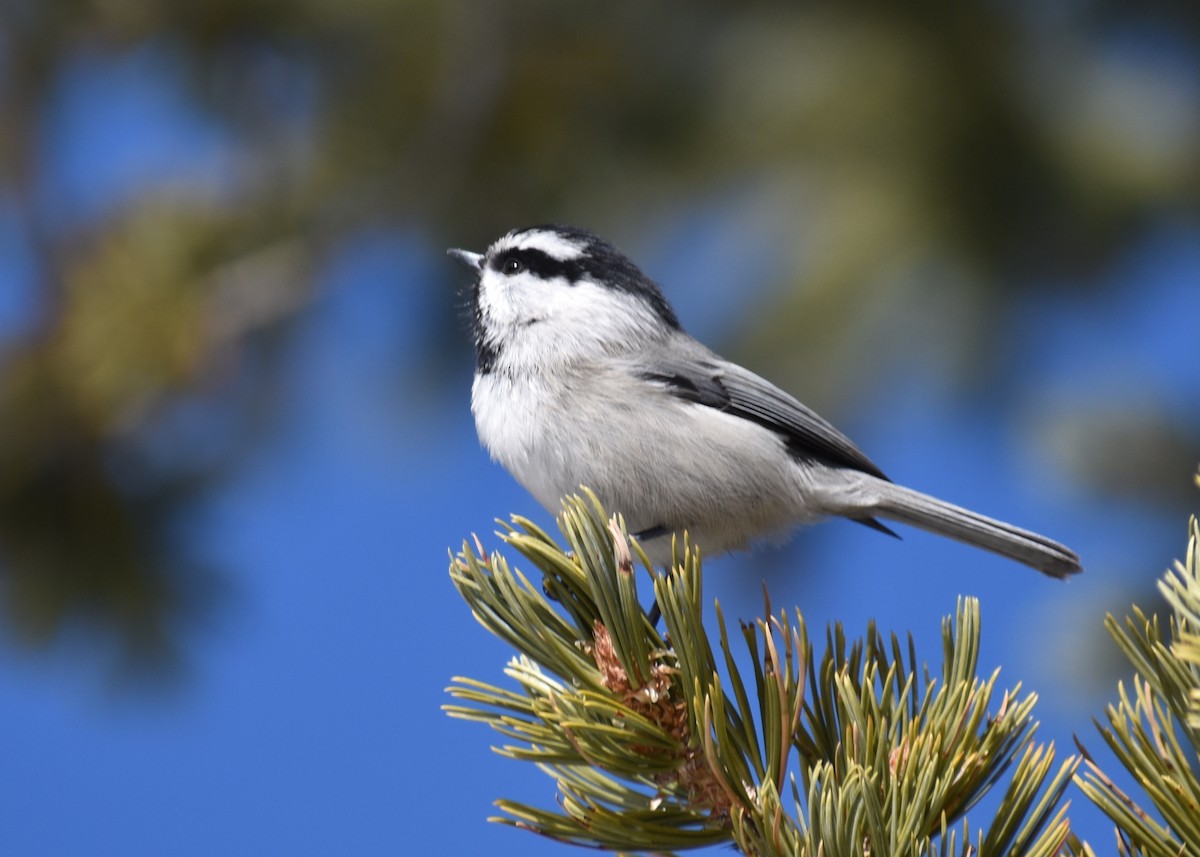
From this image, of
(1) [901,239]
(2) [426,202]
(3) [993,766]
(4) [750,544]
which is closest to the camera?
(3) [993,766]

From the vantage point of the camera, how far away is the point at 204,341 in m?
3.24

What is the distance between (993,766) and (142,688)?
11.1 feet

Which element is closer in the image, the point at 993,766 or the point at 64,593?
the point at 993,766

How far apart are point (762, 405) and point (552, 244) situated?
0.57m

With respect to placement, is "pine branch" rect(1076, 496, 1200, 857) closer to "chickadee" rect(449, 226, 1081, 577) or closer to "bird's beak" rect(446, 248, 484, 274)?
"chickadee" rect(449, 226, 1081, 577)

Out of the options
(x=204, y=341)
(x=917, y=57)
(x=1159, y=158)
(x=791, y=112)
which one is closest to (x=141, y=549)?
(x=204, y=341)

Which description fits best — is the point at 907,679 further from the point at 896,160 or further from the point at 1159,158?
the point at 1159,158

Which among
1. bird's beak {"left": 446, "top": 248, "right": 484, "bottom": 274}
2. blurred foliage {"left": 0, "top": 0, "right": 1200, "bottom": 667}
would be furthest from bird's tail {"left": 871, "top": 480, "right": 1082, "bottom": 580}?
blurred foliage {"left": 0, "top": 0, "right": 1200, "bottom": 667}

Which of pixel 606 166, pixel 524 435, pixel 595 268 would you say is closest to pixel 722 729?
pixel 524 435

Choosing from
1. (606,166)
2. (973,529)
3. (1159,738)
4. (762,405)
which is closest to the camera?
(1159,738)

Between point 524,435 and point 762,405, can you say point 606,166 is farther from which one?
point 524,435

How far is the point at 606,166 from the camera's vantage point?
4.20 meters

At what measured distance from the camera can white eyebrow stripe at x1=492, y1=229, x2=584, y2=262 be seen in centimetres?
251

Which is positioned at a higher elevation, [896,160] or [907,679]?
[896,160]
